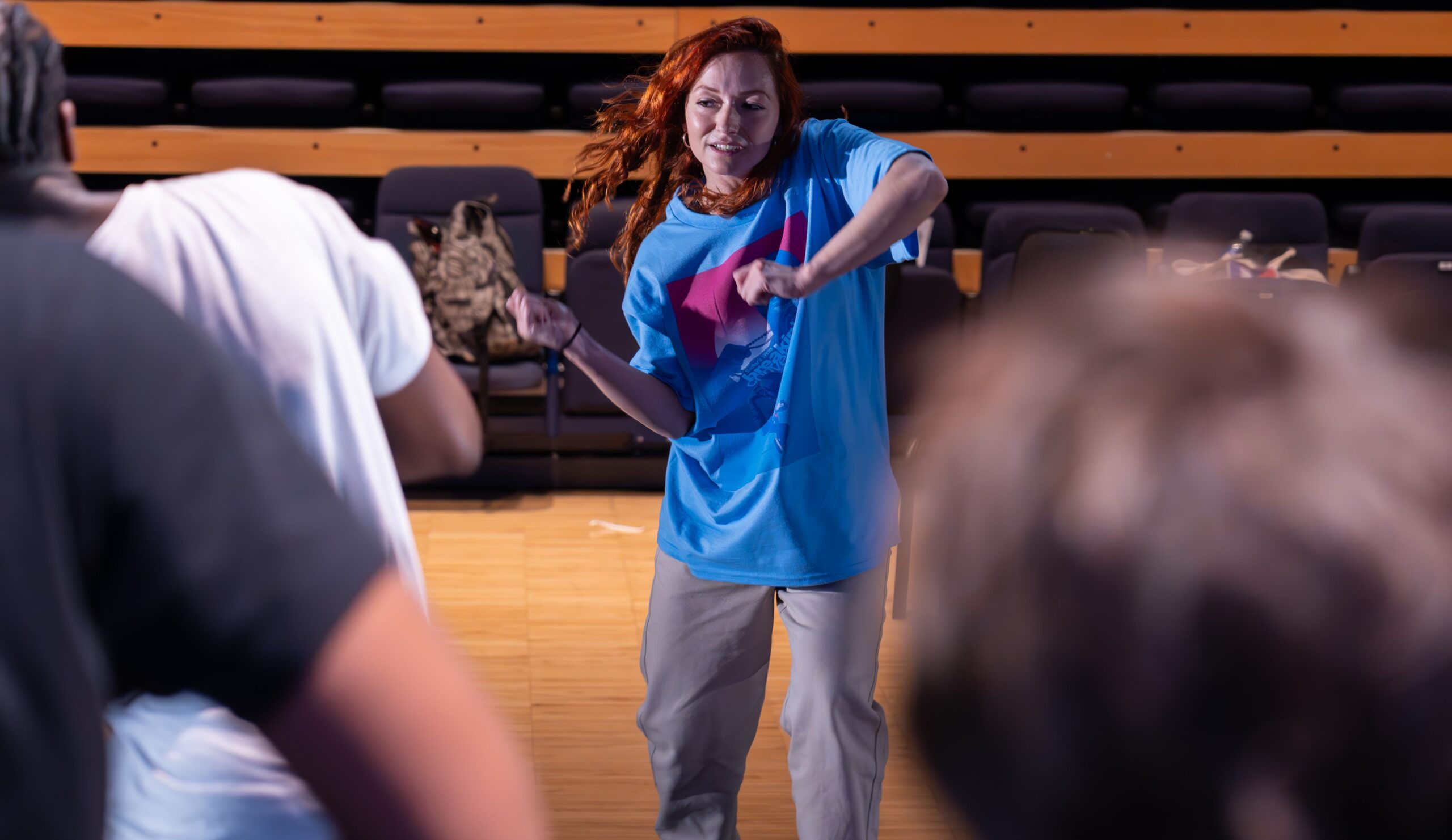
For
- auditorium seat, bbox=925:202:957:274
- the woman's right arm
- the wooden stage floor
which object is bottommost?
the wooden stage floor

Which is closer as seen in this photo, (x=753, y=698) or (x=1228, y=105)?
(x=753, y=698)

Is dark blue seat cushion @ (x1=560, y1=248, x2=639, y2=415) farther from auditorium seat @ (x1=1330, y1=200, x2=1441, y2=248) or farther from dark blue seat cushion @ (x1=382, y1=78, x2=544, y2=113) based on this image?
auditorium seat @ (x1=1330, y1=200, x2=1441, y2=248)

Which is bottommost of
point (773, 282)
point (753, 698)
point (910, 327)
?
point (753, 698)

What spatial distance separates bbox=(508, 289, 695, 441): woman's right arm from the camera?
164cm

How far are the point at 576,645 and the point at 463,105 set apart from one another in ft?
10.1

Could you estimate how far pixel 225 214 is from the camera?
69cm

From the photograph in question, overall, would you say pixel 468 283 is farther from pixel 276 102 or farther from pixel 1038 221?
pixel 1038 221

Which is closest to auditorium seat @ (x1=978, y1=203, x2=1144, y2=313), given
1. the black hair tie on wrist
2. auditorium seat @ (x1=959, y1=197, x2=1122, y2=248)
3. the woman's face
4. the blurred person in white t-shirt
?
auditorium seat @ (x1=959, y1=197, x2=1122, y2=248)

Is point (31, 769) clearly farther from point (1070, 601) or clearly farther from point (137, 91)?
point (137, 91)

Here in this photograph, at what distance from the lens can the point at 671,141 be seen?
75.2 inches

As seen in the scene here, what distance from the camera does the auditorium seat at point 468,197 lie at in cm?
474

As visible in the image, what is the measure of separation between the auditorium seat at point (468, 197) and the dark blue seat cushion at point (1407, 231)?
320 cm

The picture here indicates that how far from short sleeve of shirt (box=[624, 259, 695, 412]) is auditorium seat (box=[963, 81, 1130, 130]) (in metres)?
4.37

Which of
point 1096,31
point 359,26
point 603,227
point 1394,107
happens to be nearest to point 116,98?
point 359,26
